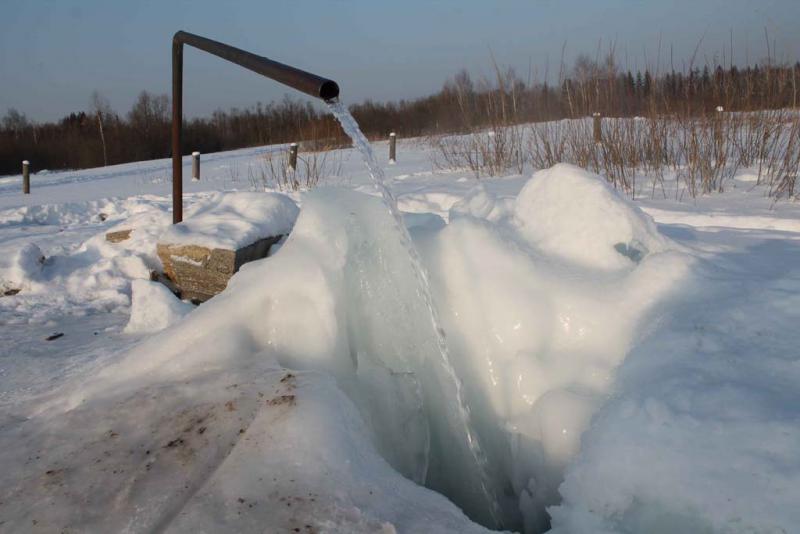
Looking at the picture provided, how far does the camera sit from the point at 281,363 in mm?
1663

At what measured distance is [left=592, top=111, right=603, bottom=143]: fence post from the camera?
6.55 m

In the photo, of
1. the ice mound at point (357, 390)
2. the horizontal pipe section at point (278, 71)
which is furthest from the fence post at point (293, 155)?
the ice mound at point (357, 390)

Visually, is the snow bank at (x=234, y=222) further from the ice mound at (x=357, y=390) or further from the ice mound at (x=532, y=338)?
the ice mound at (x=532, y=338)

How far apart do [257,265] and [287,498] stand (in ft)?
3.35

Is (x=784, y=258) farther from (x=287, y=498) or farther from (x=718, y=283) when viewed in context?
(x=287, y=498)

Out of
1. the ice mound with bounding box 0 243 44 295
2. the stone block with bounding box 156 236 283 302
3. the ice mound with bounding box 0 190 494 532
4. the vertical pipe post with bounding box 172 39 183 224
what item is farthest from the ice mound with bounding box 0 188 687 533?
the ice mound with bounding box 0 243 44 295

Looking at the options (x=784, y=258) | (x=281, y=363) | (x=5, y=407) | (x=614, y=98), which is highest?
(x=614, y=98)

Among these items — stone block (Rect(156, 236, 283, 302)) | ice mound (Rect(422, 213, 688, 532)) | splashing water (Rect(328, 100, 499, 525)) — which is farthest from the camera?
stone block (Rect(156, 236, 283, 302))

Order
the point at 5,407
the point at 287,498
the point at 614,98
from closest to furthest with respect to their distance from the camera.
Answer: the point at 287,498, the point at 5,407, the point at 614,98

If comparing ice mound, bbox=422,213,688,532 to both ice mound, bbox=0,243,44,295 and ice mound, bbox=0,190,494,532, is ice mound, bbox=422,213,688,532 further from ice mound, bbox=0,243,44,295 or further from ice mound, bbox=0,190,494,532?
ice mound, bbox=0,243,44,295

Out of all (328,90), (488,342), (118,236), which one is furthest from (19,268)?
→ (488,342)

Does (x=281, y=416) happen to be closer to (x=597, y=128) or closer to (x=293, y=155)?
(x=597, y=128)

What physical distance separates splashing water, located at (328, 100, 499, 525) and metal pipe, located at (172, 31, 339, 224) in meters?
0.09

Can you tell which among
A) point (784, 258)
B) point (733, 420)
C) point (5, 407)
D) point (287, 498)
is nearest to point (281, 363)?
point (287, 498)
